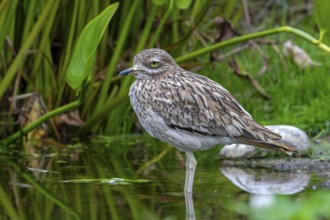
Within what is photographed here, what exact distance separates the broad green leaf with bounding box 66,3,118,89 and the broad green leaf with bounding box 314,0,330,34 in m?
1.51

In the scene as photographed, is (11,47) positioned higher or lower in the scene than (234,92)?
higher

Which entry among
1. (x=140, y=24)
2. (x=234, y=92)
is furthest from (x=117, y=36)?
(x=234, y=92)

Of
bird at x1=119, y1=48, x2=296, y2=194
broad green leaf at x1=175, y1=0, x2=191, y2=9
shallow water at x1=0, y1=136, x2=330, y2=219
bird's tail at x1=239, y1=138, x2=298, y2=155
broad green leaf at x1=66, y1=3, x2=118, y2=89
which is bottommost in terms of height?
shallow water at x1=0, y1=136, x2=330, y2=219

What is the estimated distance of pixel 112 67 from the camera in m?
8.06

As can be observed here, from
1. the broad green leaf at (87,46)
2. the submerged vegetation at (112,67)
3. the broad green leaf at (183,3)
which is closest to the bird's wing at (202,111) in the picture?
the broad green leaf at (87,46)

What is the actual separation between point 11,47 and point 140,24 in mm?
1363

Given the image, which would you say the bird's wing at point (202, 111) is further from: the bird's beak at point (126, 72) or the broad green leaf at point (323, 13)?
the broad green leaf at point (323, 13)

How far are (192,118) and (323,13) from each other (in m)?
1.27

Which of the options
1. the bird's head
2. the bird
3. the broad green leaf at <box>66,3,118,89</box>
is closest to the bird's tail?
the bird

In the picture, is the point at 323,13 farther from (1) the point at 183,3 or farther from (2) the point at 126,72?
(2) the point at 126,72

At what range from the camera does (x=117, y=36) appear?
8.52 meters

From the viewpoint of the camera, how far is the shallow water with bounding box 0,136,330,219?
5508 millimetres

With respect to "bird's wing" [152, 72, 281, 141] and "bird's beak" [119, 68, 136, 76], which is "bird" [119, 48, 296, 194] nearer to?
"bird's wing" [152, 72, 281, 141]

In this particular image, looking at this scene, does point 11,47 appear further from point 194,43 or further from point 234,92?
point 234,92
